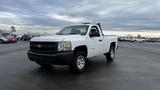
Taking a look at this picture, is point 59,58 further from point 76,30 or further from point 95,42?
point 95,42

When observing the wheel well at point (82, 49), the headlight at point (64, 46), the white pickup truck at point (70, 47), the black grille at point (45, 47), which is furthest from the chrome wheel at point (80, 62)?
the black grille at point (45, 47)

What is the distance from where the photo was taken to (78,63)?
8.74 metres

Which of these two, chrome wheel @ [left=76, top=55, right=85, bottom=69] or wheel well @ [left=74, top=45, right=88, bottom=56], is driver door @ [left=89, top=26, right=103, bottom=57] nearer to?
wheel well @ [left=74, top=45, right=88, bottom=56]

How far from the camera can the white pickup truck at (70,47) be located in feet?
26.6

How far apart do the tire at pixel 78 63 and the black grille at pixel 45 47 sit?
87 centimetres

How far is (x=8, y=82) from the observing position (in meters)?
6.89

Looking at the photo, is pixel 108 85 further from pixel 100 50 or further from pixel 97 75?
pixel 100 50

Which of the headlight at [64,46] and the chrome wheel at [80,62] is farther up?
the headlight at [64,46]

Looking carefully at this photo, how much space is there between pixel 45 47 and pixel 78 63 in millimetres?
1413

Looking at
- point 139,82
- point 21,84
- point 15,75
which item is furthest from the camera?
point 15,75

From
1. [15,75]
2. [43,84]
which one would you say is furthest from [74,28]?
[43,84]

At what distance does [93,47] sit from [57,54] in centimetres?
231

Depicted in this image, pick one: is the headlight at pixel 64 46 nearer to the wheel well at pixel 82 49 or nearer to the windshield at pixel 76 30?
the wheel well at pixel 82 49

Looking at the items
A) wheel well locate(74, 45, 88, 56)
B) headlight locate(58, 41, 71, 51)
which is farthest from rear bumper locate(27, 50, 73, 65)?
wheel well locate(74, 45, 88, 56)
